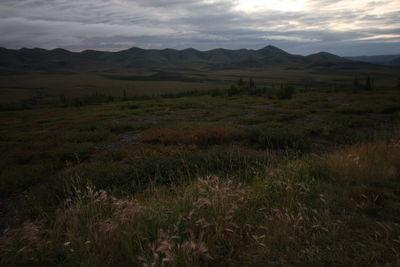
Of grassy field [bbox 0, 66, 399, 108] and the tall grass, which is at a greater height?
the tall grass

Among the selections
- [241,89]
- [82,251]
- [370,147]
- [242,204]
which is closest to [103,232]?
[82,251]

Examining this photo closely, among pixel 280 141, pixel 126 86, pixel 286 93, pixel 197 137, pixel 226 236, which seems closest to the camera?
pixel 226 236

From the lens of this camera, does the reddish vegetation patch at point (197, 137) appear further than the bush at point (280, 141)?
Yes

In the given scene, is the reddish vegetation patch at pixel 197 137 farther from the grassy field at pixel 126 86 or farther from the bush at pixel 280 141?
the grassy field at pixel 126 86

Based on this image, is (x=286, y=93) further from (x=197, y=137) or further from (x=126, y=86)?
(x=126, y=86)

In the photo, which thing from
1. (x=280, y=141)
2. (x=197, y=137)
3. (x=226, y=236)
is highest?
(x=226, y=236)

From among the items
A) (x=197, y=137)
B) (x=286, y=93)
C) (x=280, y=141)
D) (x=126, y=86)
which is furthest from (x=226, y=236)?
(x=126, y=86)

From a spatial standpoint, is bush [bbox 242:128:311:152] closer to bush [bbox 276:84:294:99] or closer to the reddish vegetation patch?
the reddish vegetation patch

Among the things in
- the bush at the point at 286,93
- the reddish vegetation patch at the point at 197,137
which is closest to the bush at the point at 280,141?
the reddish vegetation patch at the point at 197,137

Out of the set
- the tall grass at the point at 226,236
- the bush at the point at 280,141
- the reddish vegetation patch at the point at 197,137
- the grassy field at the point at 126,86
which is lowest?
the grassy field at the point at 126,86

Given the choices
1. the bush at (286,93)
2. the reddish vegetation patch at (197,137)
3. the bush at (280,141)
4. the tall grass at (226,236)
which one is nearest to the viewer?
the tall grass at (226,236)

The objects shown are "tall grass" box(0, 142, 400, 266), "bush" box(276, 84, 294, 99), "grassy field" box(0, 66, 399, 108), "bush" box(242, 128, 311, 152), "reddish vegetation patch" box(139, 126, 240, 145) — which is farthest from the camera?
"grassy field" box(0, 66, 399, 108)

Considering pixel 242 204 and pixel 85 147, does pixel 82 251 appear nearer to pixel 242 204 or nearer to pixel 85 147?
pixel 242 204

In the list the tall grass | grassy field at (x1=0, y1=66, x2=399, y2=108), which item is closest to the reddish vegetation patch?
the tall grass
